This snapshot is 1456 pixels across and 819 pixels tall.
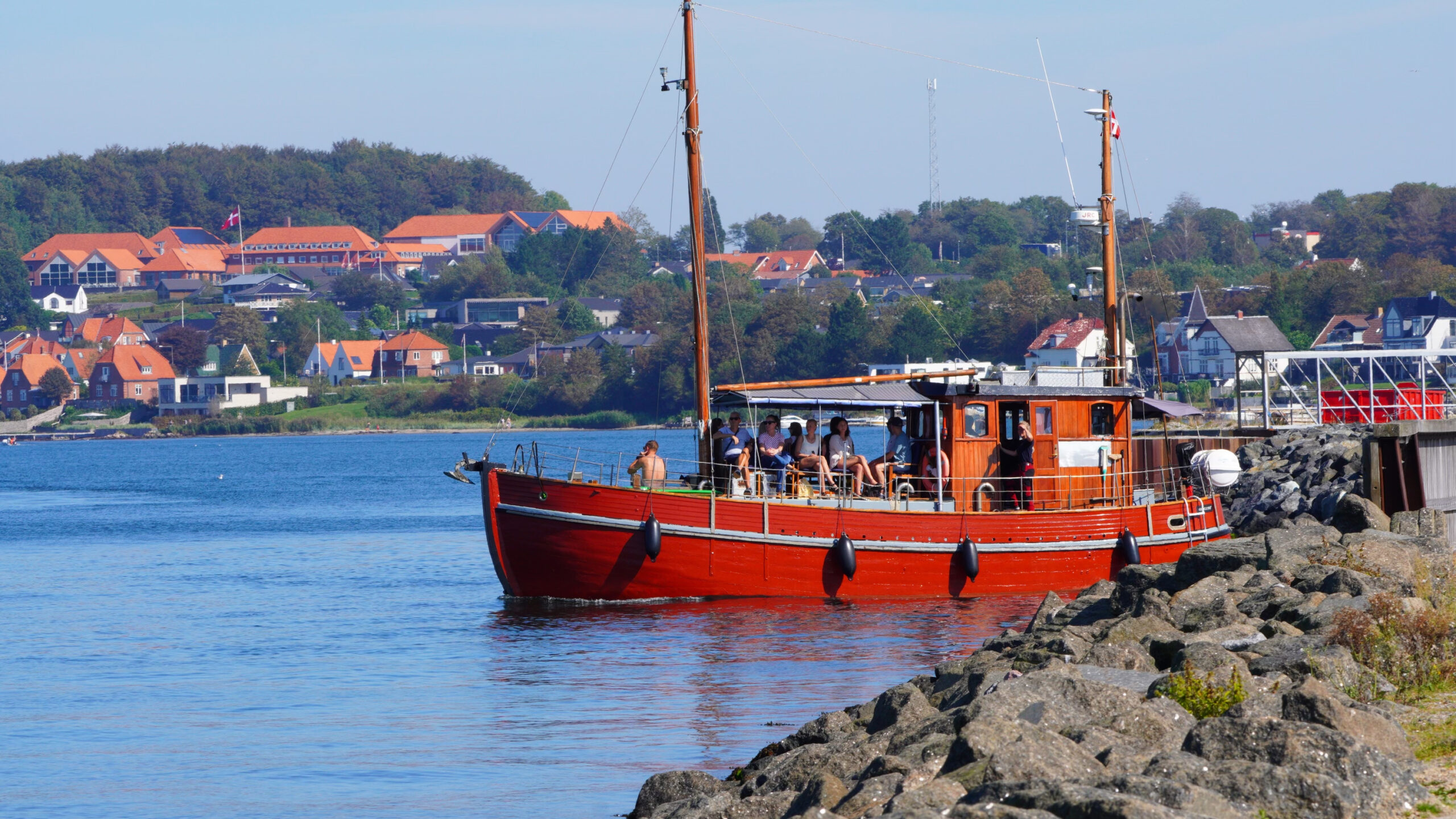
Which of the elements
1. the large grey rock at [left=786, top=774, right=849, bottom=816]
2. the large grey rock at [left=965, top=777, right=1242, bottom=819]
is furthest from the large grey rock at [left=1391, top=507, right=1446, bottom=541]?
the large grey rock at [left=965, top=777, right=1242, bottom=819]

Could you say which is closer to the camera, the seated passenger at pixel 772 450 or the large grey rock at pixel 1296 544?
the large grey rock at pixel 1296 544

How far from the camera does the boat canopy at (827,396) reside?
21.3 meters

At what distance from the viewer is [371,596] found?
89.1 ft

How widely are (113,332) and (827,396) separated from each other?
17035 centimetres

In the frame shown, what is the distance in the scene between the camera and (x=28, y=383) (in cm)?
15962

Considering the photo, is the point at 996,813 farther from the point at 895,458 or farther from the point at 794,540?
the point at 895,458

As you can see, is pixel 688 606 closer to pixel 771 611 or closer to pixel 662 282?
pixel 771 611

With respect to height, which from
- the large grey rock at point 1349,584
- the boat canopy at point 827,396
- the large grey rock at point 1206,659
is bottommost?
the large grey rock at point 1206,659

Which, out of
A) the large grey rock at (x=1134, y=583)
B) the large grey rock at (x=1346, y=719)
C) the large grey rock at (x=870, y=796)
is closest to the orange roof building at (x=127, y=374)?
the large grey rock at (x=1134, y=583)

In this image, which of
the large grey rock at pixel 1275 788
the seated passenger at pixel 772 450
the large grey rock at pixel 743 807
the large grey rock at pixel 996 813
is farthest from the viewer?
the seated passenger at pixel 772 450

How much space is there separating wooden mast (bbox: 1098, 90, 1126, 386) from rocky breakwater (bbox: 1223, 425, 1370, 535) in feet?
10.8

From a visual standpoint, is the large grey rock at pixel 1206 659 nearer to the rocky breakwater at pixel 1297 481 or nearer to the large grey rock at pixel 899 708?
the large grey rock at pixel 899 708

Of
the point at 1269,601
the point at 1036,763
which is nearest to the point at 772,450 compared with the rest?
the point at 1269,601

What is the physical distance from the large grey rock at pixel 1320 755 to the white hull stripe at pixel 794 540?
13.2 m
